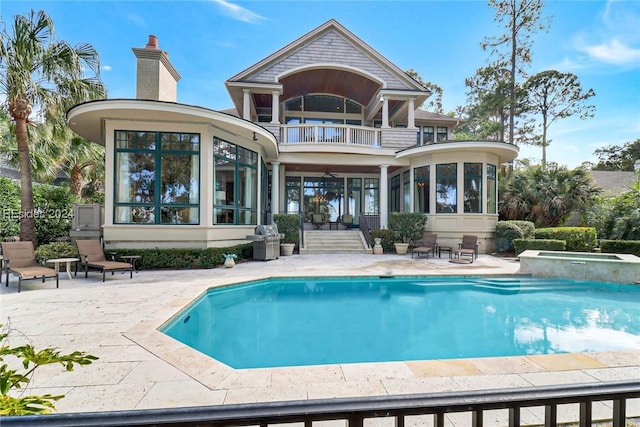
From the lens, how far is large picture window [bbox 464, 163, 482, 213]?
13539 millimetres

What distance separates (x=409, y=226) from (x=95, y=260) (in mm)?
11834

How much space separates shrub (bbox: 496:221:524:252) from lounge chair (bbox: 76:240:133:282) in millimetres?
14207

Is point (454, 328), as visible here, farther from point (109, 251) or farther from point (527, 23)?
point (527, 23)

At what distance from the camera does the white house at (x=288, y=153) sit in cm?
941

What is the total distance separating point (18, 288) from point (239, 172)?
6.64 meters

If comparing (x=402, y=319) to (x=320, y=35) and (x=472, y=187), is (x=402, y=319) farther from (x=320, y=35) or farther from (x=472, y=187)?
(x=320, y=35)

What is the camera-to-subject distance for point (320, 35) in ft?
50.7

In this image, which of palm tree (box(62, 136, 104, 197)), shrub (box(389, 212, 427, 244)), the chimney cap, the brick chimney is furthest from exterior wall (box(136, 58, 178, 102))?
shrub (box(389, 212, 427, 244))

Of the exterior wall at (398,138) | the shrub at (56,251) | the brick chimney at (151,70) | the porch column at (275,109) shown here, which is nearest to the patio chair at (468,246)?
the exterior wall at (398,138)

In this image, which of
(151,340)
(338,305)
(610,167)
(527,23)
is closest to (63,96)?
(151,340)

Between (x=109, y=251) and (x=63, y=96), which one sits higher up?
(x=63, y=96)

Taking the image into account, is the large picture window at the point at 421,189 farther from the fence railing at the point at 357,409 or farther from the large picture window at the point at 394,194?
the fence railing at the point at 357,409

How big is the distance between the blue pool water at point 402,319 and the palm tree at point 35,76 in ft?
26.2

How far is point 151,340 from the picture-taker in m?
4.09
